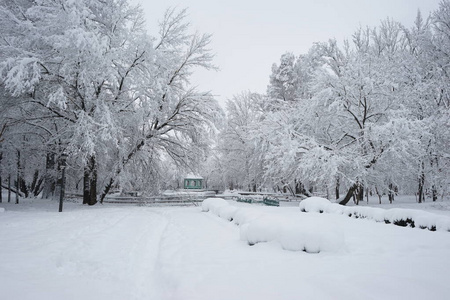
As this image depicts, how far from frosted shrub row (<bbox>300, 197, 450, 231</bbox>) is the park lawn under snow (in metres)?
0.66

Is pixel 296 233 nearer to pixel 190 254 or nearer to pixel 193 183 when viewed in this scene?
pixel 190 254

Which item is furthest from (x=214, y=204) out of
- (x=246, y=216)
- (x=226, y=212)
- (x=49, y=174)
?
(x=49, y=174)

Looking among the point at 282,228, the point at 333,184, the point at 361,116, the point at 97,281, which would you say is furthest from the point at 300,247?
the point at 361,116

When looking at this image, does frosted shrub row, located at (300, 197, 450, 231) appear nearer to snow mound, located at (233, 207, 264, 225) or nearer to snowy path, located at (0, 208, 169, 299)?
snow mound, located at (233, 207, 264, 225)

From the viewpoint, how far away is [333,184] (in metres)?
16.8

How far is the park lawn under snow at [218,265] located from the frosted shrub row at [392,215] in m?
0.66

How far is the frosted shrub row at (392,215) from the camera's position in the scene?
8477 millimetres

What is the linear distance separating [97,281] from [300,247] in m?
4.15

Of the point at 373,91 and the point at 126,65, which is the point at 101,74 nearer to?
the point at 126,65

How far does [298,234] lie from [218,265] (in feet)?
6.81

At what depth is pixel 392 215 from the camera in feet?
32.3

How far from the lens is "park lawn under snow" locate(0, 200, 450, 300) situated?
151 inches

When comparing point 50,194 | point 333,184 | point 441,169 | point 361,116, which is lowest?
point 50,194

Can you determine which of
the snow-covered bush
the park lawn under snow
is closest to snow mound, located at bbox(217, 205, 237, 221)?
the park lawn under snow
